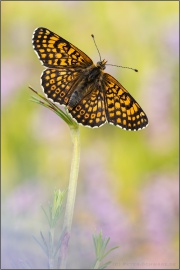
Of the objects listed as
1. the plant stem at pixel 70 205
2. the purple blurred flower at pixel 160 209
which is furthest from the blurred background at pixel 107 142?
the plant stem at pixel 70 205

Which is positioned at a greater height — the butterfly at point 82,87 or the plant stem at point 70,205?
the butterfly at point 82,87

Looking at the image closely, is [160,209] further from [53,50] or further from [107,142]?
[53,50]

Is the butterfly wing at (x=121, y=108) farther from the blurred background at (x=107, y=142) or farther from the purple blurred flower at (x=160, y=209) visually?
the purple blurred flower at (x=160, y=209)

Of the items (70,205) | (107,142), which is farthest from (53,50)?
(107,142)

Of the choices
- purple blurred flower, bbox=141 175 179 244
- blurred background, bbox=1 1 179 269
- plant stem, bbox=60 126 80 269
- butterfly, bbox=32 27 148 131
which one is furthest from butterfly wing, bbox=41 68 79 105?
purple blurred flower, bbox=141 175 179 244

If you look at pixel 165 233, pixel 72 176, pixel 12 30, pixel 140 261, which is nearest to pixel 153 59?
pixel 12 30

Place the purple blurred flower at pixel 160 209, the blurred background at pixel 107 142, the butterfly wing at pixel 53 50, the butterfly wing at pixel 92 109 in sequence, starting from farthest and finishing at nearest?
the purple blurred flower at pixel 160 209 → the blurred background at pixel 107 142 → the butterfly wing at pixel 53 50 → the butterfly wing at pixel 92 109
